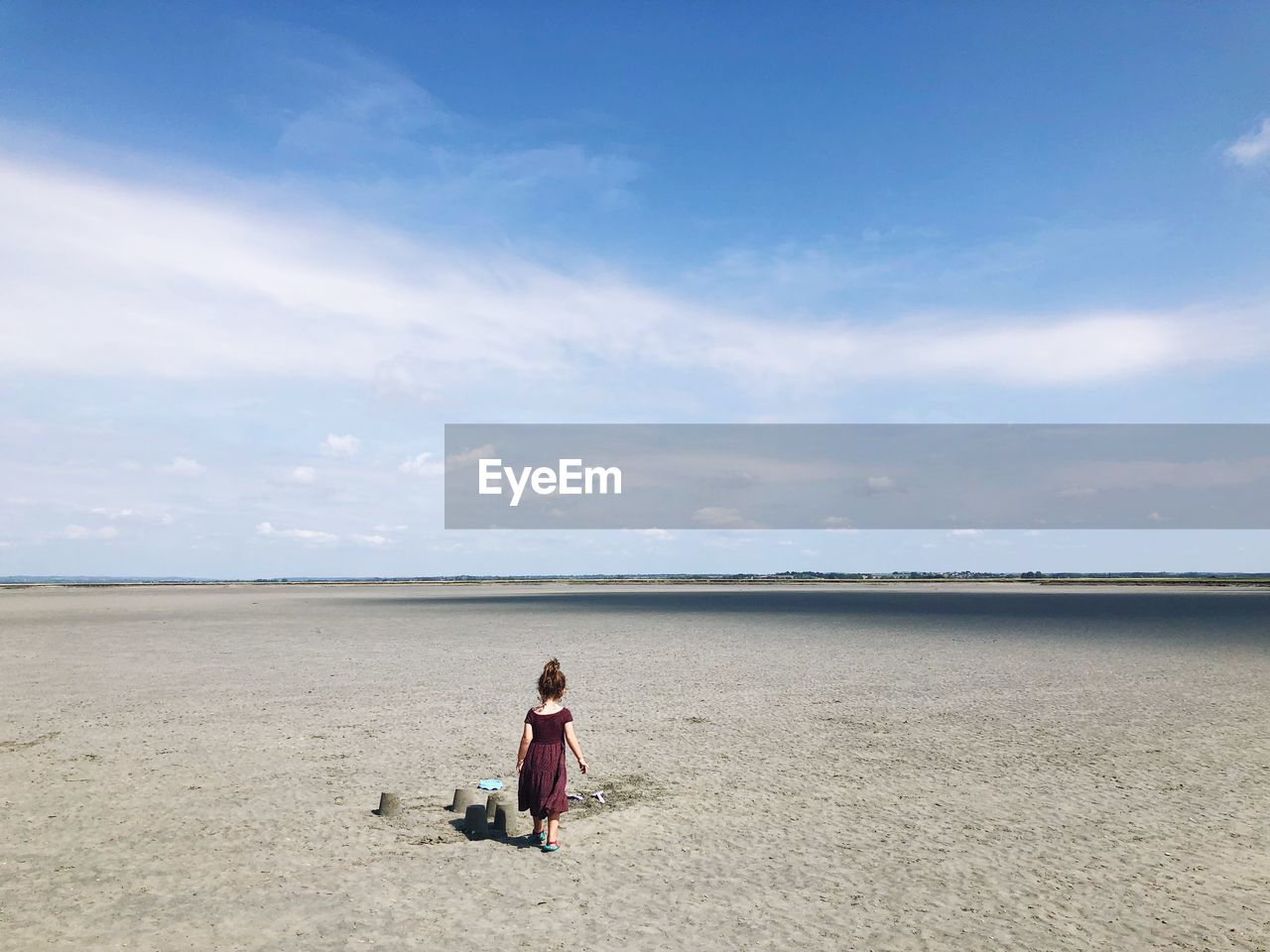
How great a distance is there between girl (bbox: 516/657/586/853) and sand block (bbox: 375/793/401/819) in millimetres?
1909

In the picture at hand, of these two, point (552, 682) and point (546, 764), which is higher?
point (552, 682)

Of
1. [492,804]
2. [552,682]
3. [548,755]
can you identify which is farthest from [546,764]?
[492,804]

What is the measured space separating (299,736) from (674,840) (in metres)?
7.39

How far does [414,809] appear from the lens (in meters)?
9.53

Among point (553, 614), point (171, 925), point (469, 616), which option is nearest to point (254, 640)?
point (469, 616)

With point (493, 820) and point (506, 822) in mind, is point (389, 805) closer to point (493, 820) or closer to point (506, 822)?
point (493, 820)

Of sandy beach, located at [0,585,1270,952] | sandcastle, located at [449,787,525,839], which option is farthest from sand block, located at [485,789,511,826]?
sandy beach, located at [0,585,1270,952]

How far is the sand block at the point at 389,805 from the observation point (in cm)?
924

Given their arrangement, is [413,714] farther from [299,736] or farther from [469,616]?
[469,616]

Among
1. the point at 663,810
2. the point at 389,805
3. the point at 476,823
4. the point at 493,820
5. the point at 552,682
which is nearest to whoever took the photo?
the point at 552,682

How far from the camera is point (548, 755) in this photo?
8086 millimetres

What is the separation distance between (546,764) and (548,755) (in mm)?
83

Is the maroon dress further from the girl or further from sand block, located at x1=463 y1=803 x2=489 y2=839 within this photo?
sand block, located at x1=463 y1=803 x2=489 y2=839

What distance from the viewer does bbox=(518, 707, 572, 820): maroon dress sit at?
8078 mm
